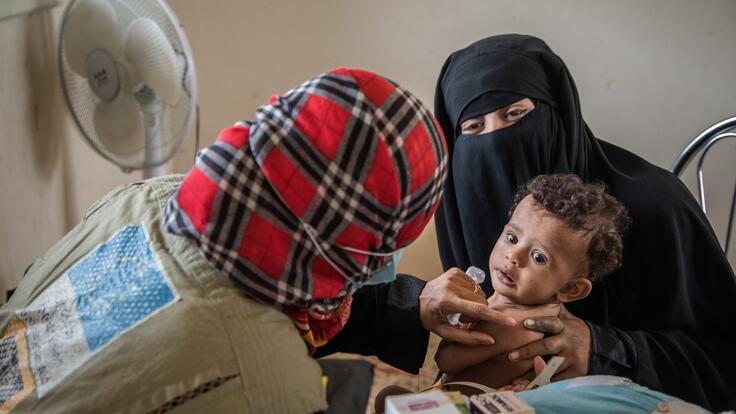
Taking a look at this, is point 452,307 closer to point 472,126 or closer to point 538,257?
point 538,257

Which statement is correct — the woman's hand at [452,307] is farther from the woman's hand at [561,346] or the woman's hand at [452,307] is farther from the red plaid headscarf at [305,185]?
the red plaid headscarf at [305,185]

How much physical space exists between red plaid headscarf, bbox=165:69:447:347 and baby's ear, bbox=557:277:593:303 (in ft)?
2.64

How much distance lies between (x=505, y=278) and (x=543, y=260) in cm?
11

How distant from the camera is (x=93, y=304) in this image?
0.88m

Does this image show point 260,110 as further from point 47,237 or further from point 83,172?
point 83,172

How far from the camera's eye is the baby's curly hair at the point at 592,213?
4.90 ft

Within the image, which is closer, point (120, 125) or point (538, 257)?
point (120, 125)

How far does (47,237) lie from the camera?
4.98ft

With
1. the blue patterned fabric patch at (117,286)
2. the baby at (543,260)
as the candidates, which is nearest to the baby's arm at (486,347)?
the baby at (543,260)

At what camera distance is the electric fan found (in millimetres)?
1265

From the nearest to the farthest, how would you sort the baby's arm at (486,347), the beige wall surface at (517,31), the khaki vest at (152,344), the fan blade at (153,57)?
the khaki vest at (152,344), the fan blade at (153,57), the baby's arm at (486,347), the beige wall surface at (517,31)

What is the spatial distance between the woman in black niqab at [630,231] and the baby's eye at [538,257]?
0.18 meters

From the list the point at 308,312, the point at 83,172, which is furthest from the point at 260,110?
the point at 83,172

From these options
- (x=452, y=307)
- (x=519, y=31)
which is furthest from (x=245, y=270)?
(x=519, y=31)
